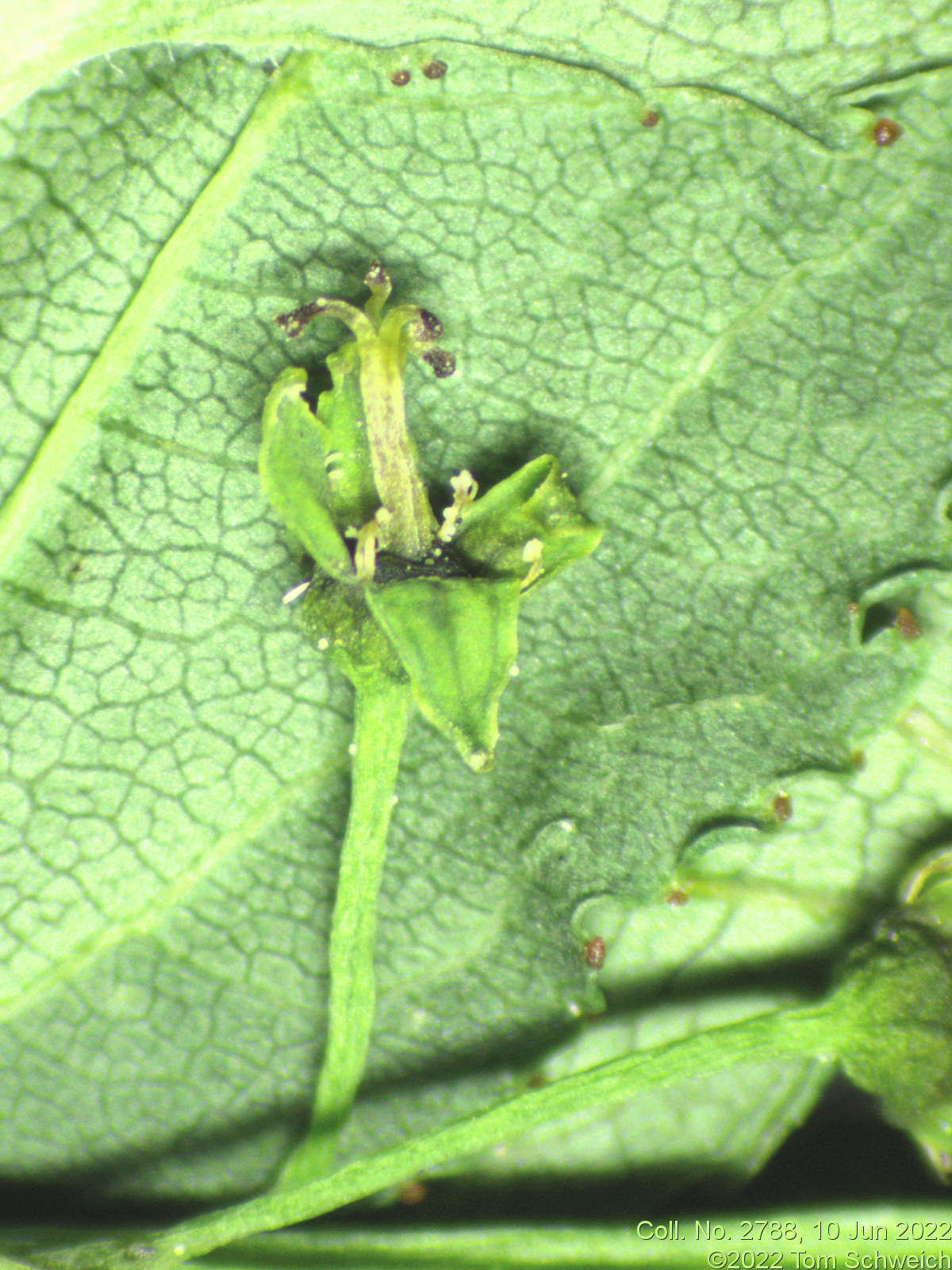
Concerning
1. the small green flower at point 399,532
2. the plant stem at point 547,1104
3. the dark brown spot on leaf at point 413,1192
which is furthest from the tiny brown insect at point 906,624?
the dark brown spot on leaf at point 413,1192

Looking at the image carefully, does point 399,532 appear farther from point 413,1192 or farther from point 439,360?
point 413,1192

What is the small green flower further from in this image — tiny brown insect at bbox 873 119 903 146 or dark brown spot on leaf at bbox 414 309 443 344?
tiny brown insect at bbox 873 119 903 146

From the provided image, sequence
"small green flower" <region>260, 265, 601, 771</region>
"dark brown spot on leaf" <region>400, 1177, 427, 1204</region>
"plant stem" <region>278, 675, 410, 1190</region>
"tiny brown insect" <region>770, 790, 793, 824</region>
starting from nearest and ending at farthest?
1. "small green flower" <region>260, 265, 601, 771</region>
2. "plant stem" <region>278, 675, 410, 1190</region>
3. "tiny brown insect" <region>770, 790, 793, 824</region>
4. "dark brown spot on leaf" <region>400, 1177, 427, 1204</region>

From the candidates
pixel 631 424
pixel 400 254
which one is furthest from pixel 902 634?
pixel 400 254

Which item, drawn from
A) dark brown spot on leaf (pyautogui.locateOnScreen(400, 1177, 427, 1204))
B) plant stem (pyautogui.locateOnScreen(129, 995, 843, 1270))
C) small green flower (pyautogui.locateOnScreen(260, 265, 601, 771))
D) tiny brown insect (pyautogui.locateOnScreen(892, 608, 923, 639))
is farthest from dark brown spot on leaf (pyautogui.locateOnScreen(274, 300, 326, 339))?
dark brown spot on leaf (pyautogui.locateOnScreen(400, 1177, 427, 1204))

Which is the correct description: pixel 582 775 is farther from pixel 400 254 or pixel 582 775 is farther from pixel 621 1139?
pixel 400 254

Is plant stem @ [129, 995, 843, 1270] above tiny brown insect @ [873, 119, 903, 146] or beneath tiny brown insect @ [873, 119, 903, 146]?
beneath

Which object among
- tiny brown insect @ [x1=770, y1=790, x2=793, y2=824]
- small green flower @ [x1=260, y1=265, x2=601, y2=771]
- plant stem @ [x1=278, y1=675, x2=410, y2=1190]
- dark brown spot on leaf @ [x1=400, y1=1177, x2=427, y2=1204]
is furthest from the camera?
dark brown spot on leaf @ [x1=400, y1=1177, x2=427, y2=1204]
